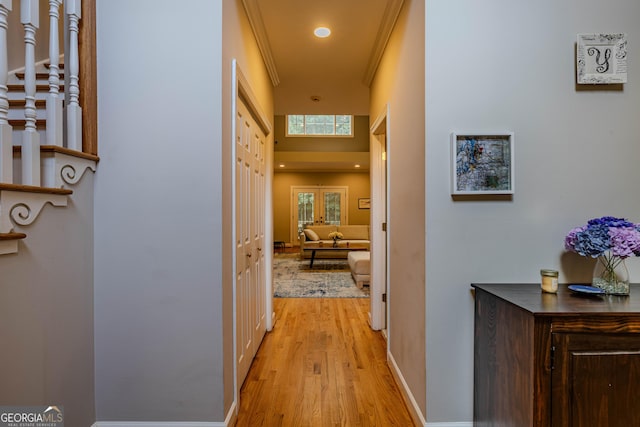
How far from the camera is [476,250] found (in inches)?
65.1

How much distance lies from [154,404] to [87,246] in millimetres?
893

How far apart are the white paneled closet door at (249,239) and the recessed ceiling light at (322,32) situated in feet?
2.76

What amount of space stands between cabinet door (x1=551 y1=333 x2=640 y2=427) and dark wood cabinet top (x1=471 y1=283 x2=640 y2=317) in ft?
0.32

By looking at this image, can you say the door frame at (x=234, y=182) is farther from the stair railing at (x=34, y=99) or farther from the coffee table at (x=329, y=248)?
the coffee table at (x=329, y=248)

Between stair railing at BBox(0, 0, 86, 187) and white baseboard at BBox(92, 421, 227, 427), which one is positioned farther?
white baseboard at BBox(92, 421, 227, 427)

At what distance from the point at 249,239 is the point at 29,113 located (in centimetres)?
148

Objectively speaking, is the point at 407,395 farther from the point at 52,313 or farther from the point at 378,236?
the point at 52,313

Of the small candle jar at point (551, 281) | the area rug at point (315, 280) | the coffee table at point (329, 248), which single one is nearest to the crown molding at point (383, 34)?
the small candle jar at point (551, 281)

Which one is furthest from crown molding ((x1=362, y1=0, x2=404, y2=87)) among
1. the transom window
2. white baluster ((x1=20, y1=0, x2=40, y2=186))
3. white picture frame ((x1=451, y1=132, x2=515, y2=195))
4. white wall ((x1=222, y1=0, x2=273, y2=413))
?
the transom window

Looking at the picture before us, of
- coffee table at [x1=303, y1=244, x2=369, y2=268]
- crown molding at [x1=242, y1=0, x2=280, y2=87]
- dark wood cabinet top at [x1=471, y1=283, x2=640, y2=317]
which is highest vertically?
crown molding at [x1=242, y1=0, x2=280, y2=87]

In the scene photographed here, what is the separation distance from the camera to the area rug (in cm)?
468

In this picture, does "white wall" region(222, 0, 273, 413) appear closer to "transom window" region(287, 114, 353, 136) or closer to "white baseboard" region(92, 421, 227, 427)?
"white baseboard" region(92, 421, 227, 427)

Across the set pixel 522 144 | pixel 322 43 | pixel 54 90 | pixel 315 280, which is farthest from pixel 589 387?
pixel 315 280

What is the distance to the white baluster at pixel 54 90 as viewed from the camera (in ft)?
4.57
